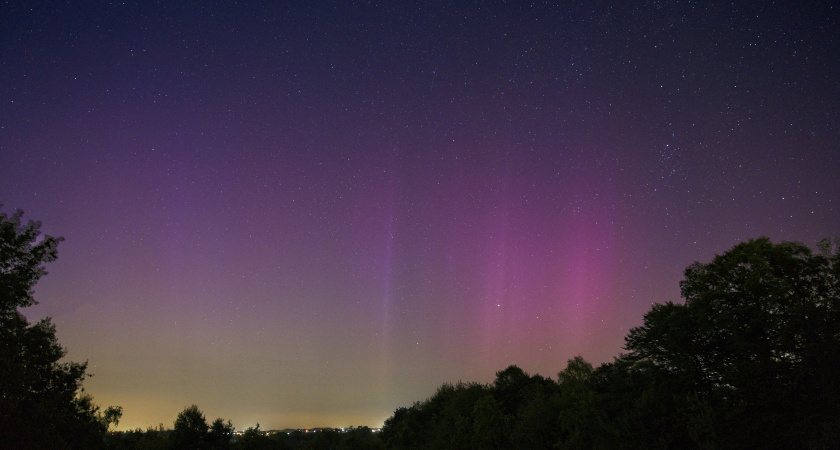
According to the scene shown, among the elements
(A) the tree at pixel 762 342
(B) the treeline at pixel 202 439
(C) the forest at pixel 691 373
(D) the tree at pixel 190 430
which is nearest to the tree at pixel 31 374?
(C) the forest at pixel 691 373

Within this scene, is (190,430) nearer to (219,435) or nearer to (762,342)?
(219,435)

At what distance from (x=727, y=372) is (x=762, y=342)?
2957 millimetres

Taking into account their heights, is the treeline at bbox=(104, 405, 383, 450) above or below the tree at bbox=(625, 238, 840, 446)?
below

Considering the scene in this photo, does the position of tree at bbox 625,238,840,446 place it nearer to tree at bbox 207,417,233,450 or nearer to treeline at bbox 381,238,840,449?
treeline at bbox 381,238,840,449

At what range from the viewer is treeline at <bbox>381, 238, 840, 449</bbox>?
29922 millimetres

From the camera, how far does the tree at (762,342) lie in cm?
2958

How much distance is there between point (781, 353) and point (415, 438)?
5502 centimetres

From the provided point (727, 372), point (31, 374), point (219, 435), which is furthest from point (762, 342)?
point (219, 435)

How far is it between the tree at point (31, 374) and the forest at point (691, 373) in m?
0.06

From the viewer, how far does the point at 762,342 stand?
33344 millimetres

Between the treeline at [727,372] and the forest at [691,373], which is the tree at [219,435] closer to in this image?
the forest at [691,373]

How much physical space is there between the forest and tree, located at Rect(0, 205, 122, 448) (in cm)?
6

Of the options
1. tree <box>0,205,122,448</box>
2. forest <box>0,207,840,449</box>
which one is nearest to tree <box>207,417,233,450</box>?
forest <box>0,207,840,449</box>

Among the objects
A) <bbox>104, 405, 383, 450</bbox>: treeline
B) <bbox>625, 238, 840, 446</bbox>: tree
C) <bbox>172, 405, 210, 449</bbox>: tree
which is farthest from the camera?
<bbox>172, 405, 210, 449</bbox>: tree
